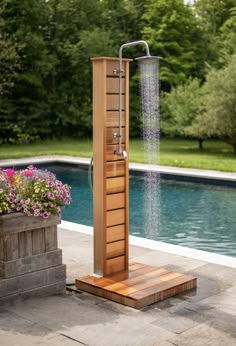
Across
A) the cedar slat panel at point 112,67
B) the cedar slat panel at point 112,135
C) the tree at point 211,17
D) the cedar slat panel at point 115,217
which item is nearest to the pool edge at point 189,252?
the cedar slat panel at point 115,217

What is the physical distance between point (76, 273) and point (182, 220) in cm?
324

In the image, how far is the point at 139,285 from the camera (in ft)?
11.9

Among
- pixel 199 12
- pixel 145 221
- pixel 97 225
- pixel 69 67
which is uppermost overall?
pixel 199 12

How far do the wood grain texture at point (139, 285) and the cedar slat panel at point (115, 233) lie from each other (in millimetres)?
167

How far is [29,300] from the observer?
347cm

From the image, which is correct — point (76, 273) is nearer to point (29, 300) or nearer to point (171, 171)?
point (29, 300)

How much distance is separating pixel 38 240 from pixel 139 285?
0.78 m

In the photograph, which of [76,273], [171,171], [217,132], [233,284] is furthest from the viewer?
[217,132]

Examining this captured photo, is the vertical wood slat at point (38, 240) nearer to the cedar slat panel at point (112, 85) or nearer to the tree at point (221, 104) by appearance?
the cedar slat panel at point (112, 85)

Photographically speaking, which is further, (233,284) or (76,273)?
(76,273)

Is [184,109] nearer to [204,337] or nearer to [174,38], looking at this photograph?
[174,38]

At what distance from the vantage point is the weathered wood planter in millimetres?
3346

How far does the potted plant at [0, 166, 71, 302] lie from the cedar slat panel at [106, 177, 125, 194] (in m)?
0.31

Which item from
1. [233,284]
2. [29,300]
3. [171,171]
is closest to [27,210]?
[29,300]
